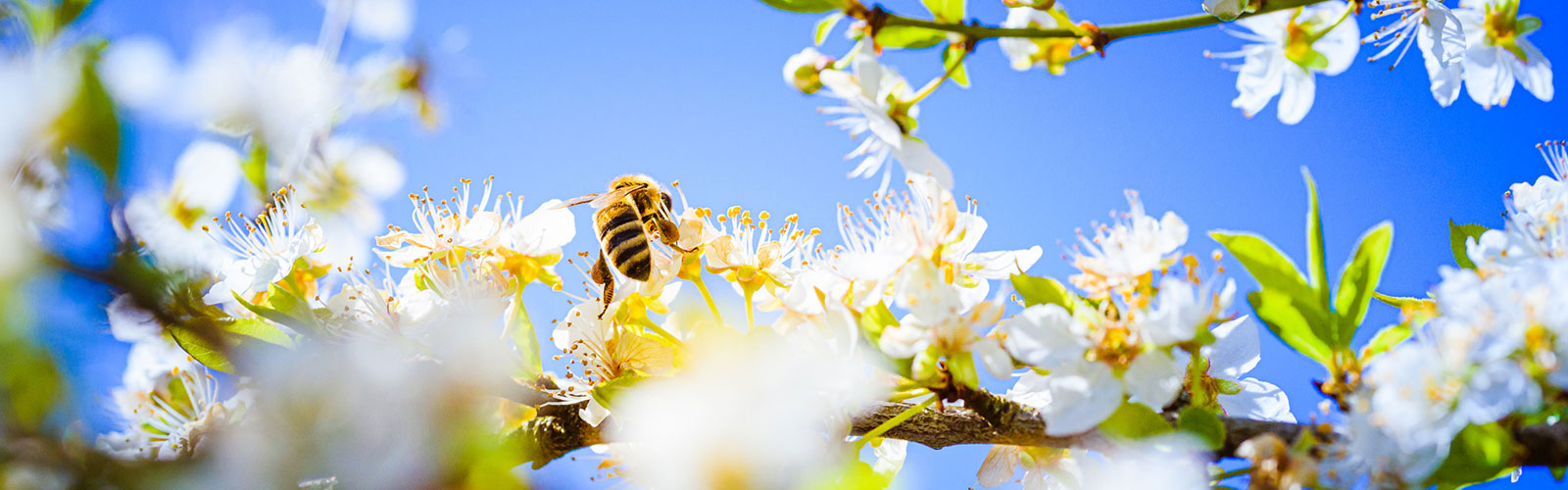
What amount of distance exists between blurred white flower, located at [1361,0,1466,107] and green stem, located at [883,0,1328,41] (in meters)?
0.37

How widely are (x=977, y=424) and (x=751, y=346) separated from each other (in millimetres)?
247

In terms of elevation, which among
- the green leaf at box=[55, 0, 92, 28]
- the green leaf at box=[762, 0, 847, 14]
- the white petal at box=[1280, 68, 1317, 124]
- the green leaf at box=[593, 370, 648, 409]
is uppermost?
the green leaf at box=[762, 0, 847, 14]

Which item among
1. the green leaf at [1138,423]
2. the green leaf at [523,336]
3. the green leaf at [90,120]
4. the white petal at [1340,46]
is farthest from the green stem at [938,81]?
the green leaf at [90,120]

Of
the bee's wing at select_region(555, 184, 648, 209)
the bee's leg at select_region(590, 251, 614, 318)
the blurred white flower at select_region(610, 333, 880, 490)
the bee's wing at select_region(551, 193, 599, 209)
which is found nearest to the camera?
the blurred white flower at select_region(610, 333, 880, 490)

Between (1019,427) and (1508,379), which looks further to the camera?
(1019,427)

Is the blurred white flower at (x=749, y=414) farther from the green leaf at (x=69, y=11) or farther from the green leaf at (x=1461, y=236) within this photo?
the green leaf at (x=1461, y=236)

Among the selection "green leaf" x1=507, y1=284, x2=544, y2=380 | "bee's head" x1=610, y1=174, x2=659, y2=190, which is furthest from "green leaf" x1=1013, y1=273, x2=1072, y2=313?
"bee's head" x1=610, y1=174, x2=659, y2=190

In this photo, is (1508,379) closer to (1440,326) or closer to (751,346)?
(1440,326)

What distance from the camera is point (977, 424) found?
96cm

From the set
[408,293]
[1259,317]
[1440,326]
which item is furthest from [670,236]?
[1440,326]

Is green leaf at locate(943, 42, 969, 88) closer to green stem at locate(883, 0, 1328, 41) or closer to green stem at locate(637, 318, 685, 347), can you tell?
green stem at locate(883, 0, 1328, 41)

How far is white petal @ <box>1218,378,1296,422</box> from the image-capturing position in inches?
41.8

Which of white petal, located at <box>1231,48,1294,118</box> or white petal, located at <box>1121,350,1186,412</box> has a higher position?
Answer: white petal, located at <box>1231,48,1294,118</box>

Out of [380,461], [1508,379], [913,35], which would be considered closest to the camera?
[380,461]
